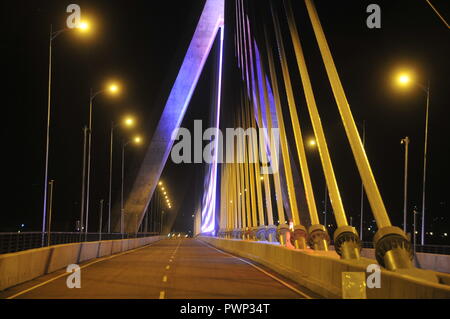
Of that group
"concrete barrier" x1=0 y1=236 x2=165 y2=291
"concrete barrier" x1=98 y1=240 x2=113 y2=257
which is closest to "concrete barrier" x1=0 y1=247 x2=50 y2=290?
"concrete barrier" x1=0 y1=236 x2=165 y2=291

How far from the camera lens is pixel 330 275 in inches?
644

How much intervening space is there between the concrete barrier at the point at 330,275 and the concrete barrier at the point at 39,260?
721 centimetres

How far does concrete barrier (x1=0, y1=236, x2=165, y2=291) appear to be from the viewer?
59.0 ft

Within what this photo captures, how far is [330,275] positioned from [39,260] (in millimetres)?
9738

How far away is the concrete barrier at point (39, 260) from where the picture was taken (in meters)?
18.0

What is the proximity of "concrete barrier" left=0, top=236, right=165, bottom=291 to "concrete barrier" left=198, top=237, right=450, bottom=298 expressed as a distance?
7.21 meters

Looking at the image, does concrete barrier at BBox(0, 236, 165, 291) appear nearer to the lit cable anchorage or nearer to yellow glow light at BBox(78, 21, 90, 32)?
yellow glow light at BBox(78, 21, 90, 32)

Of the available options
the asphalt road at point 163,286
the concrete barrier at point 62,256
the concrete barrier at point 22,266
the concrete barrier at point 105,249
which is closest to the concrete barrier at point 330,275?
the asphalt road at point 163,286

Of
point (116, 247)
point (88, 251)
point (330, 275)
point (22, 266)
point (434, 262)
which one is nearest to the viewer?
point (330, 275)

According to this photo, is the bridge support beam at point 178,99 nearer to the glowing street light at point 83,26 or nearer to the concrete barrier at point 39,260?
the concrete barrier at point 39,260

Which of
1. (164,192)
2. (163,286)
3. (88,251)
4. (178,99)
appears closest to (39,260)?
(163,286)
